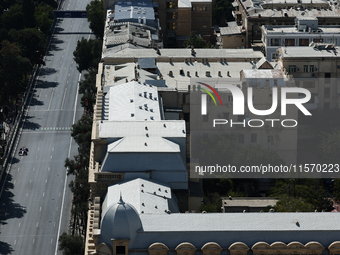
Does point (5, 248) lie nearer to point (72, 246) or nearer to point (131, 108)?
point (72, 246)

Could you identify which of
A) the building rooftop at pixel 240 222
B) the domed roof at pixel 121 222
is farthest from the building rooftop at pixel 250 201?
the domed roof at pixel 121 222

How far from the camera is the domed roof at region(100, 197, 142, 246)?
14200 centimetres

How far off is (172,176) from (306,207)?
78.1 ft

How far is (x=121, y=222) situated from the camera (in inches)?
5595

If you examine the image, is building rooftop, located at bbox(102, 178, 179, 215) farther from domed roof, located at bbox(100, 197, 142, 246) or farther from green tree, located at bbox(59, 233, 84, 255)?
green tree, located at bbox(59, 233, 84, 255)

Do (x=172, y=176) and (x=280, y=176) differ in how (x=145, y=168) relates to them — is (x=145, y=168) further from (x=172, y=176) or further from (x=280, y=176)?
(x=280, y=176)

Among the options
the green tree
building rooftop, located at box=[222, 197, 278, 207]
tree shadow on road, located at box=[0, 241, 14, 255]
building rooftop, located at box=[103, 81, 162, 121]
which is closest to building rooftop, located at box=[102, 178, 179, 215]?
building rooftop, located at box=[222, 197, 278, 207]

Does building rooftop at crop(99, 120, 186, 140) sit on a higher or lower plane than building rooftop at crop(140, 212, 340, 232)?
higher

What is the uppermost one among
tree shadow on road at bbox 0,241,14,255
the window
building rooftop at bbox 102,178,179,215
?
building rooftop at bbox 102,178,179,215

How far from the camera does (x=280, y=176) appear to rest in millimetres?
199375

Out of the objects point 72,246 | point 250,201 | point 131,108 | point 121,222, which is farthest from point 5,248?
point 121,222

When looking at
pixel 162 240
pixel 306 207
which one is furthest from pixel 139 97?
pixel 162 240

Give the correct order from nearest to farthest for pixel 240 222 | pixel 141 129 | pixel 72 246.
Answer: pixel 240 222
pixel 141 129
pixel 72 246

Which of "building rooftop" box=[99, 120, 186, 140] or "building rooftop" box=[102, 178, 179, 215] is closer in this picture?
"building rooftop" box=[102, 178, 179, 215]
